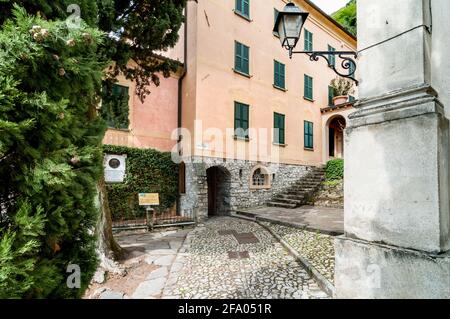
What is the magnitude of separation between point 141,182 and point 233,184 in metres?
3.94

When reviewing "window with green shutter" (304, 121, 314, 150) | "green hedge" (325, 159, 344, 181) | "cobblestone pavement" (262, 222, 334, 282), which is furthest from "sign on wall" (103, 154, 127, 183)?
"green hedge" (325, 159, 344, 181)

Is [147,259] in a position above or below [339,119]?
below

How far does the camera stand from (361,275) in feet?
6.45

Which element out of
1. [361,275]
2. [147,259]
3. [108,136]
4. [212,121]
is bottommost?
[147,259]

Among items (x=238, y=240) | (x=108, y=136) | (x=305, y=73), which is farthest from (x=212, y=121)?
(x=305, y=73)

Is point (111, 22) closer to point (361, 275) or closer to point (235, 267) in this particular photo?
point (235, 267)

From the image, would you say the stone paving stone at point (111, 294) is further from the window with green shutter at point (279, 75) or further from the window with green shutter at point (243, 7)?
the window with green shutter at point (243, 7)

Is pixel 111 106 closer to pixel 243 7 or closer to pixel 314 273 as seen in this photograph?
pixel 314 273

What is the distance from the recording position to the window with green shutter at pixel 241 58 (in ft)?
36.4

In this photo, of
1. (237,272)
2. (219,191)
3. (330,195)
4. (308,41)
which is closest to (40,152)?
(237,272)

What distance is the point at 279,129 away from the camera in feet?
41.5

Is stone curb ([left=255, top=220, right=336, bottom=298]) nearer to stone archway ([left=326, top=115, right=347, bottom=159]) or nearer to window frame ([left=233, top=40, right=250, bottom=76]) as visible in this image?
window frame ([left=233, top=40, right=250, bottom=76])

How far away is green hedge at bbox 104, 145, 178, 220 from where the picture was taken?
9320 millimetres

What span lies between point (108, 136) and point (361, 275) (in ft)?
30.9
